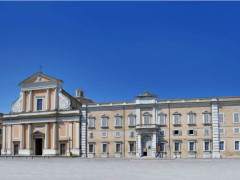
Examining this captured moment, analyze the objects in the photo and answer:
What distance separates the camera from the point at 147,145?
152 feet

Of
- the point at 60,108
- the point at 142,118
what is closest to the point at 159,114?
the point at 142,118

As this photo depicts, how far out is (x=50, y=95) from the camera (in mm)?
53000

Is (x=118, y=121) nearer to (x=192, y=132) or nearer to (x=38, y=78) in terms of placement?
(x=192, y=132)

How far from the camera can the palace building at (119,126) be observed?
145 ft

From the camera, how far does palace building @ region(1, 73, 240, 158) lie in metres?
44.2

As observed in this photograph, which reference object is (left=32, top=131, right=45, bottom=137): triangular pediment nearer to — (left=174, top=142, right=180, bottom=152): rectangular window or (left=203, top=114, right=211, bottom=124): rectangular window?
(left=174, top=142, right=180, bottom=152): rectangular window

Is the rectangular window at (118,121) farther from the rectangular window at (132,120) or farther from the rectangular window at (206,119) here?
the rectangular window at (206,119)

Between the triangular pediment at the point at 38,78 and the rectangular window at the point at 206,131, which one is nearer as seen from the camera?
the rectangular window at the point at 206,131

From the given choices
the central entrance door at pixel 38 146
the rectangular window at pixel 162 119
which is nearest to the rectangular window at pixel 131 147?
the rectangular window at pixel 162 119

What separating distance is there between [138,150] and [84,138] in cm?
850

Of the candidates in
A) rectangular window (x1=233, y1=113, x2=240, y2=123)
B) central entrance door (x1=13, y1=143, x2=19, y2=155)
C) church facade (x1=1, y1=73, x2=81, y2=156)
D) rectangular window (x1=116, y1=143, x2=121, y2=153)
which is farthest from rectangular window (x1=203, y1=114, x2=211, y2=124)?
central entrance door (x1=13, y1=143, x2=19, y2=155)

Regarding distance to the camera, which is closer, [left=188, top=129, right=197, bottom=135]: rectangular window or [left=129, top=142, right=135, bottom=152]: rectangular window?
[left=188, top=129, right=197, bottom=135]: rectangular window

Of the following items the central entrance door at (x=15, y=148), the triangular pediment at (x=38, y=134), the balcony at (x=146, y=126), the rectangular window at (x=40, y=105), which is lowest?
the central entrance door at (x=15, y=148)

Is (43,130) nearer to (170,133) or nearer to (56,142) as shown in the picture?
(56,142)
